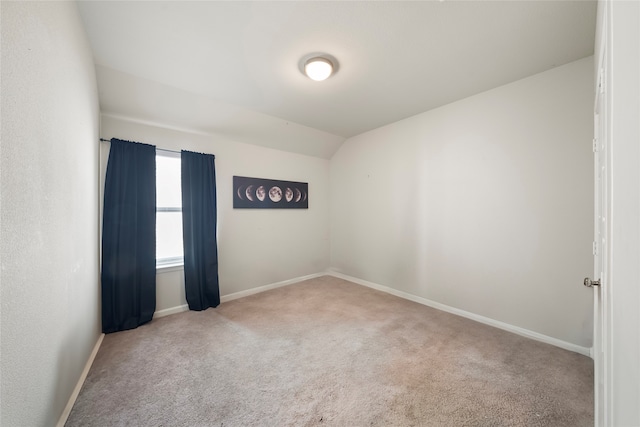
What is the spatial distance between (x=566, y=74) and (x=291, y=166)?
352 cm

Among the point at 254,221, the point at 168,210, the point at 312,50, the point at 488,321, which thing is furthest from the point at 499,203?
the point at 168,210

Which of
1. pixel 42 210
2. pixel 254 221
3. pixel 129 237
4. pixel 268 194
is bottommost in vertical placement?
pixel 129 237

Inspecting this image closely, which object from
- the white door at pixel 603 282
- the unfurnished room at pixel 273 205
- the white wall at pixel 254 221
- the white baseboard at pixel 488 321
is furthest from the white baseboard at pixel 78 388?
the white baseboard at pixel 488 321

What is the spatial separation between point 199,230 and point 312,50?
2.51m

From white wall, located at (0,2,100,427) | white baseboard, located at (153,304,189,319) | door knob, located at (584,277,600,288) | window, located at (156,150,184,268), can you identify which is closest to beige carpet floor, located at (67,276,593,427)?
white baseboard, located at (153,304,189,319)

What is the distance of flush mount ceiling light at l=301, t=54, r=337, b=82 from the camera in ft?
6.75

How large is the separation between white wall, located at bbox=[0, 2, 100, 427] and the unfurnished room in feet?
0.05

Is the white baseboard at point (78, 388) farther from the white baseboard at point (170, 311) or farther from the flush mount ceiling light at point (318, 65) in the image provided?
the flush mount ceiling light at point (318, 65)

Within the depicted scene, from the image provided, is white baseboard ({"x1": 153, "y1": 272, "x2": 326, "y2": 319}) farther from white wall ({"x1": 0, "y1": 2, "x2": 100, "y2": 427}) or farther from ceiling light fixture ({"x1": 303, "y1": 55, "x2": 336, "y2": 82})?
ceiling light fixture ({"x1": 303, "y1": 55, "x2": 336, "y2": 82})

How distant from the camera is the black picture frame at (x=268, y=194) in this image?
3.59 metres

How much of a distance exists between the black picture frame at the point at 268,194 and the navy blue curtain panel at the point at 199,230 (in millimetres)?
418

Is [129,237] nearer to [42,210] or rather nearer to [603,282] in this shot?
[42,210]

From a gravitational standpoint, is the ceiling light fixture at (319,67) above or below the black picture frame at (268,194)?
above

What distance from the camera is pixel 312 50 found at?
78.2 inches
